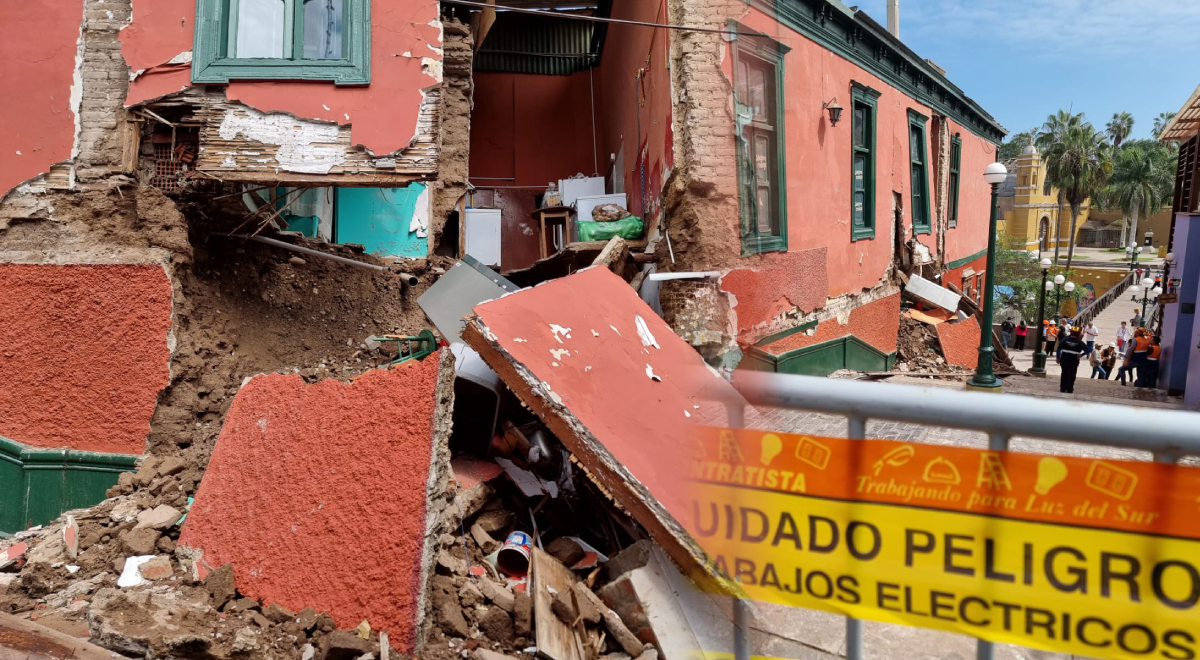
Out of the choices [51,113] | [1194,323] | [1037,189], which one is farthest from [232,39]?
[1194,323]

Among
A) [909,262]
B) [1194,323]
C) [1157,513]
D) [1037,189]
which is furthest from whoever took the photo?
[909,262]

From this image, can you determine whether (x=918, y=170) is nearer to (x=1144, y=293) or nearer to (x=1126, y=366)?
(x=1144, y=293)

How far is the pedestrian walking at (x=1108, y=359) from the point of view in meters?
2.00

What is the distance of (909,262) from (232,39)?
5487mm

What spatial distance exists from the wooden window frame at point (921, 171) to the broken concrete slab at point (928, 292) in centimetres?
22

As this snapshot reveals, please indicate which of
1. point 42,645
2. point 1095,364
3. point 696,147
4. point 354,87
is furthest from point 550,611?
point 354,87

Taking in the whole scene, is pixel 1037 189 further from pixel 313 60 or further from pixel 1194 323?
pixel 313 60

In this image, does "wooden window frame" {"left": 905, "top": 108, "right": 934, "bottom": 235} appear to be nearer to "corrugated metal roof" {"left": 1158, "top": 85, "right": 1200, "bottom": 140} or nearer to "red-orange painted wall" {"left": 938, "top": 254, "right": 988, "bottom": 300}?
"red-orange painted wall" {"left": 938, "top": 254, "right": 988, "bottom": 300}

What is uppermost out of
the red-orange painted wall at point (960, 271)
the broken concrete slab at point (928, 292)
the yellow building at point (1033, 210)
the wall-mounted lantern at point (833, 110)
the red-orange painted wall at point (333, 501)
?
the wall-mounted lantern at point (833, 110)

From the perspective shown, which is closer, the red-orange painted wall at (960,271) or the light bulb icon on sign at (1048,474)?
the light bulb icon on sign at (1048,474)

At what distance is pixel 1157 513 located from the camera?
105 cm

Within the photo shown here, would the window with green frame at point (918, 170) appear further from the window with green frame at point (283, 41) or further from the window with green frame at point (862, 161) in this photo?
the window with green frame at point (283, 41)

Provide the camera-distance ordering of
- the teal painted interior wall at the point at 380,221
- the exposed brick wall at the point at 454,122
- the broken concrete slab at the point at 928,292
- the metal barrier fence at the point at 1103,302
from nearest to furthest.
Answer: the metal barrier fence at the point at 1103,302
the broken concrete slab at the point at 928,292
the exposed brick wall at the point at 454,122
the teal painted interior wall at the point at 380,221

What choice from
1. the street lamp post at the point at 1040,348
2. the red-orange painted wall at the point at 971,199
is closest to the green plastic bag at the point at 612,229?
the red-orange painted wall at the point at 971,199
